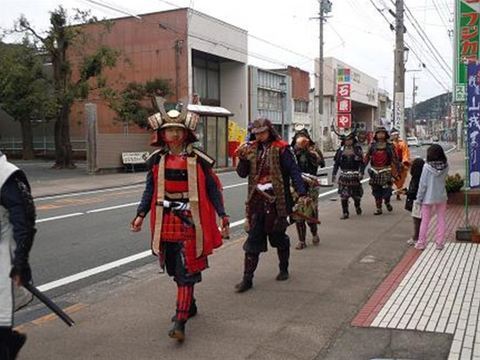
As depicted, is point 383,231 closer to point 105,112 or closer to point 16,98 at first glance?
point 16,98

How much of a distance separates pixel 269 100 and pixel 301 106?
1052 centimetres

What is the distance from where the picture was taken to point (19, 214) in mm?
3576

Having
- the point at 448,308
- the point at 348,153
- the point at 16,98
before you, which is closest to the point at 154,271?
the point at 448,308

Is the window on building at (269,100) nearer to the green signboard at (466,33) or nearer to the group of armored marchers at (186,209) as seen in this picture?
the green signboard at (466,33)

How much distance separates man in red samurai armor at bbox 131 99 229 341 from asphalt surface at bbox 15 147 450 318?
2.32 m

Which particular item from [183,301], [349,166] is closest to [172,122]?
[183,301]

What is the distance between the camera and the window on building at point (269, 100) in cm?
4662

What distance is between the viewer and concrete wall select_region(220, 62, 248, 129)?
42.0m

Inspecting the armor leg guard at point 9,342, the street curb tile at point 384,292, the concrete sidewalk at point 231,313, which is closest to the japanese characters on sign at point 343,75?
the street curb tile at point 384,292

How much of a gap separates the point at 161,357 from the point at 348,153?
24.7 ft

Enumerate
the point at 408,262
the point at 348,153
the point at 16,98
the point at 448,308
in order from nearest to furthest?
1. the point at 448,308
2. the point at 408,262
3. the point at 348,153
4. the point at 16,98

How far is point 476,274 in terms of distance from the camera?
22.1 feet

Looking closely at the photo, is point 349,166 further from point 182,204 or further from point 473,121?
point 182,204

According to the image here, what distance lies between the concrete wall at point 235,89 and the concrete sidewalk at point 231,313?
3458 cm
